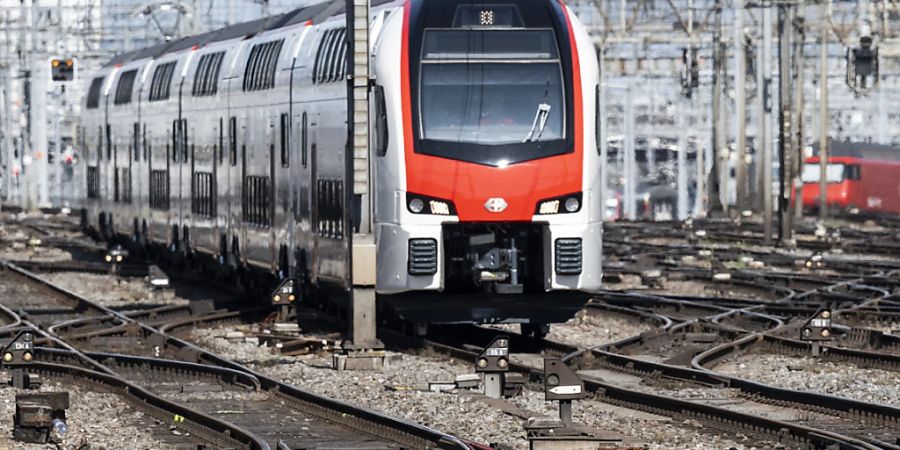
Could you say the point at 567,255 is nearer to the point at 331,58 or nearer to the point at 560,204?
the point at 560,204

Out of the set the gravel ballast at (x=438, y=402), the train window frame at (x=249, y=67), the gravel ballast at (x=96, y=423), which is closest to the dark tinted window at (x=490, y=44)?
the gravel ballast at (x=438, y=402)

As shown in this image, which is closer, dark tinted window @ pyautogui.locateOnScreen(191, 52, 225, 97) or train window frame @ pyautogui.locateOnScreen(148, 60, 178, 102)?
dark tinted window @ pyautogui.locateOnScreen(191, 52, 225, 97)

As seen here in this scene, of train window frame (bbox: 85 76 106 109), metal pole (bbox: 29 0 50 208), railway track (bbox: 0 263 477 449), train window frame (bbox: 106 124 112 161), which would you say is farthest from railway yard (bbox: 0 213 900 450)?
metal pole (bbox: 29 0 50 208)

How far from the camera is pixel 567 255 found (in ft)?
59.0

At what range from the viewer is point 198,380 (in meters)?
17.2

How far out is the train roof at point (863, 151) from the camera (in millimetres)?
74188

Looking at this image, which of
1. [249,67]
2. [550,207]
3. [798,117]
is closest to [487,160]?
[550,207]

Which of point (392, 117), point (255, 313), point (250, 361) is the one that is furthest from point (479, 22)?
point (255, 313)

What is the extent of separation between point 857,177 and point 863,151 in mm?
1049

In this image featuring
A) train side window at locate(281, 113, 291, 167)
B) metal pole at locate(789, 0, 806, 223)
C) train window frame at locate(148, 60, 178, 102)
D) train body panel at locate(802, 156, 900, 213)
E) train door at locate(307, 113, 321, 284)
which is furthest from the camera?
train body panel at locate(802, 156, 900, 213)

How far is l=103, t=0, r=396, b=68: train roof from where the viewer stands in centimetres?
2245

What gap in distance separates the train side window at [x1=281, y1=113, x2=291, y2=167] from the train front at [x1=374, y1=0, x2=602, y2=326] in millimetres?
4482

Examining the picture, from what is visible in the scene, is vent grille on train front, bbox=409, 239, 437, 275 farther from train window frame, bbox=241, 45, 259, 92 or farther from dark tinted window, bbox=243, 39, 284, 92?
train window frame, bbox=241, 45, 259, 92

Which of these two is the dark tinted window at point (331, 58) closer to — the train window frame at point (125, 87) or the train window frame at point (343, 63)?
the train window frame at point (343, 63)
